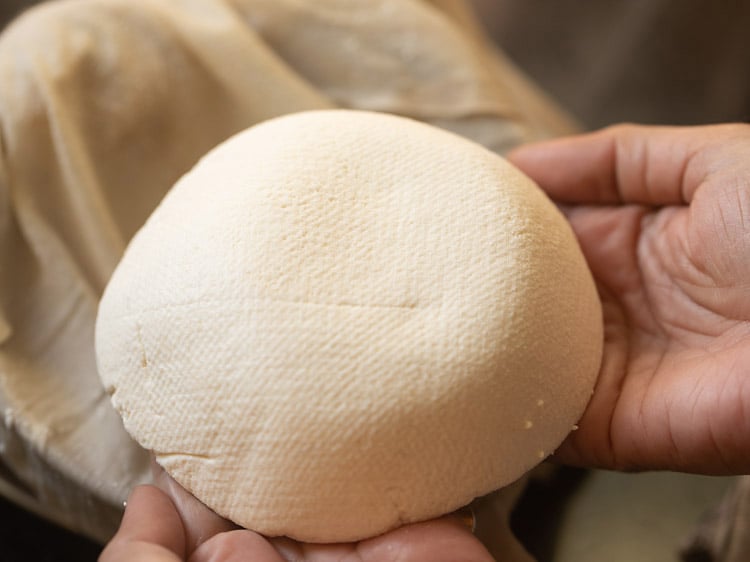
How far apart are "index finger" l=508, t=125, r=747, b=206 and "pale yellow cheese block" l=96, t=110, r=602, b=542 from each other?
0.51ft

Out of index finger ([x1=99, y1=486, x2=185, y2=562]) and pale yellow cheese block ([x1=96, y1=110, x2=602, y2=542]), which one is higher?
pale yellow cheese block ([x1=96, y1=110, x2=602, y2=542])

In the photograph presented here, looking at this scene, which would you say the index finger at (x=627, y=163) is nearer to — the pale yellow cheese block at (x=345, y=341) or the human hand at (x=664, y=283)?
the human hand at (x=664, y=283)

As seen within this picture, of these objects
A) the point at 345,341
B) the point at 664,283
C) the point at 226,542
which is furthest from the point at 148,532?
the point at 664,283

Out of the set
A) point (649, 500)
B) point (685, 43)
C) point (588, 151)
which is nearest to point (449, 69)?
point (588, 151)

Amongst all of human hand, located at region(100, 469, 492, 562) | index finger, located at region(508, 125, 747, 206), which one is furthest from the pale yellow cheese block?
index finger, located at region(508, 125, 747, 206)

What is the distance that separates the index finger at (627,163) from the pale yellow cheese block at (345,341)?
6.1 inches

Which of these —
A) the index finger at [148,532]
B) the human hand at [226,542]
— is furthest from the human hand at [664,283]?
the index finger at [148,532]

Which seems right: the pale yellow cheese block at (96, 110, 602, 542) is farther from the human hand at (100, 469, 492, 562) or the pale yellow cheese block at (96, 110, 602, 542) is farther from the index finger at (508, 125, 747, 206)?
the index finger at (508, 125, 747, 206)

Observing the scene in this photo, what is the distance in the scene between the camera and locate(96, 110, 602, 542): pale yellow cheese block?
42 cm

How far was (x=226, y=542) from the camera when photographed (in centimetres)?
44

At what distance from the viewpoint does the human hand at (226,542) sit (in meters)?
0.43

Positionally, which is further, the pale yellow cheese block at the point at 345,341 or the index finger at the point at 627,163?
the index finger at the point at 627,163

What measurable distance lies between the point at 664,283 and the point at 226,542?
1.30 feet

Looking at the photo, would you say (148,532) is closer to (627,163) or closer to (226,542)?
(226,542)
